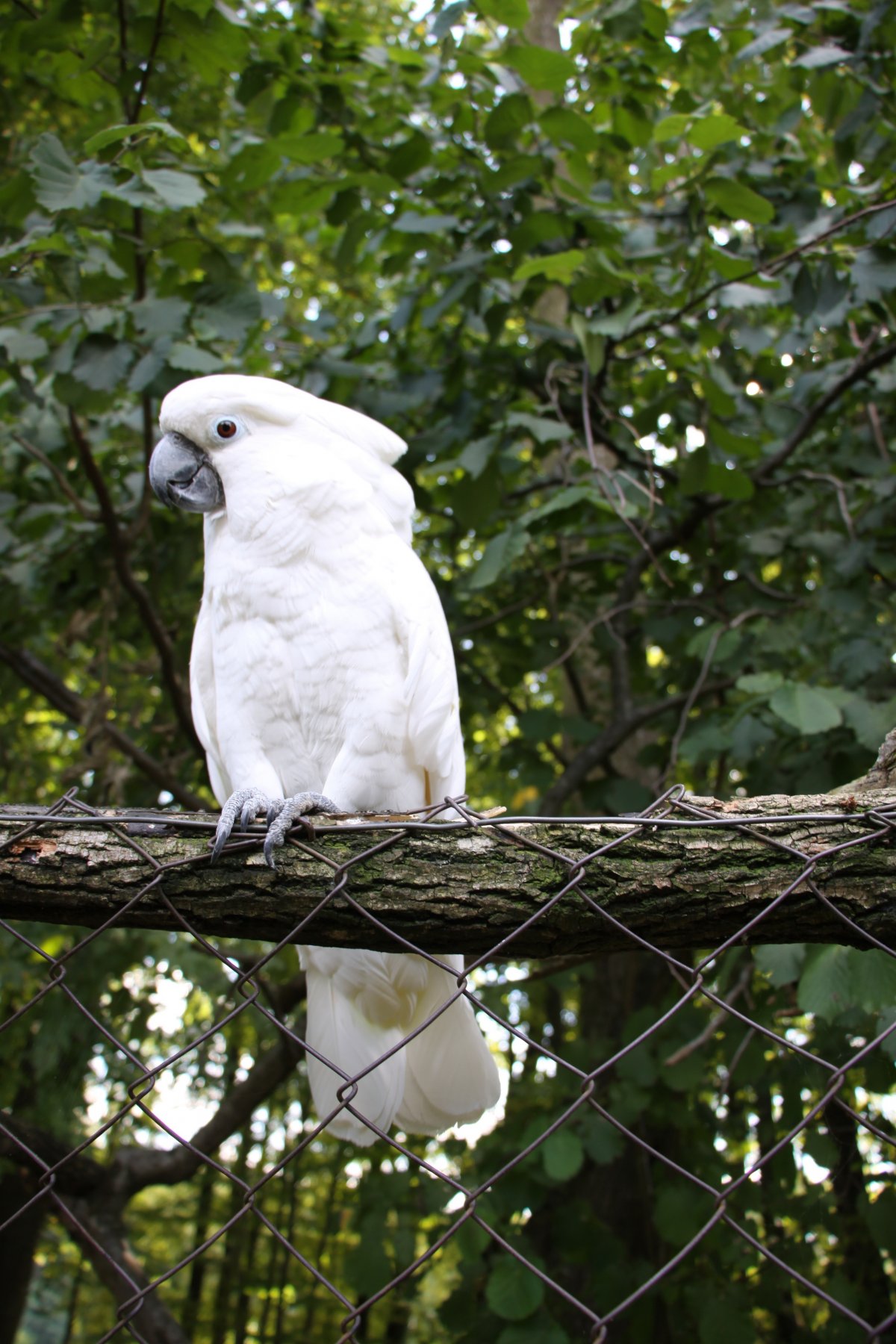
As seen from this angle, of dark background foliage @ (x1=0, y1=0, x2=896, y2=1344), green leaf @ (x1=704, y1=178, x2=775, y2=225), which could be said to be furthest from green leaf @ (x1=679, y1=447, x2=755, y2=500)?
green leaf @ (x1=704, y1=178, x2=775, y2=225)

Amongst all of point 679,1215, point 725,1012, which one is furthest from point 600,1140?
point 725,1012

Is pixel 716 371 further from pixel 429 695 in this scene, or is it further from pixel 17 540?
pixel 17 540

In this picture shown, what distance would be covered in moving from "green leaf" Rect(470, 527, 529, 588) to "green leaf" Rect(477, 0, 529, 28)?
1322 mm

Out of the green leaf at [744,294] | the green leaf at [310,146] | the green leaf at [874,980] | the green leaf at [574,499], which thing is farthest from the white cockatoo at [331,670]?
the green leaf at [744,294]

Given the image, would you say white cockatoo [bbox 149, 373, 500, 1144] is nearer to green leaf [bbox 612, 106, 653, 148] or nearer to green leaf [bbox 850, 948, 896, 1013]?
green leaf [bbox 850, 948, 896, 1013]

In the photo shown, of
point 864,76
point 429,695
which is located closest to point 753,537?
point 864,76

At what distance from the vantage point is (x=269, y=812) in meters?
1.62

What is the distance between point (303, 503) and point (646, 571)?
2.32 meters

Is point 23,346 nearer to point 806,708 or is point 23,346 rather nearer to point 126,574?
point 126,574

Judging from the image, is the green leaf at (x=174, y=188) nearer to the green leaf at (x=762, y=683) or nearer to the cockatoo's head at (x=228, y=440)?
the cockatoo's head at (x=228, y=440)

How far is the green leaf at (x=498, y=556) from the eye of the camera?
2654 millimetres

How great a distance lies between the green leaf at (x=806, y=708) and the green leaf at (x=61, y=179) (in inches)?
76.6

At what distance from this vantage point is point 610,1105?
2.96 m

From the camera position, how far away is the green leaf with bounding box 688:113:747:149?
219cm
